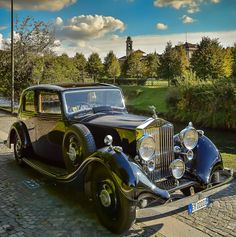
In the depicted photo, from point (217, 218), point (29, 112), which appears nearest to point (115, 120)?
point (217, 218)

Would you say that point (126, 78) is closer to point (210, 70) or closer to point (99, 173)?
point (210, 70)

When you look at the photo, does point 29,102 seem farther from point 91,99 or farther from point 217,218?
point 217,218

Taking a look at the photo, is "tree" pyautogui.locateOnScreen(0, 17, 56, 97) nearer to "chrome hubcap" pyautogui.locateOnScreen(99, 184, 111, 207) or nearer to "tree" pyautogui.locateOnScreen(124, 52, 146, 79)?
"chrome hubcap" pyautogui.locateOnScreen(99, 184, 111, 207)

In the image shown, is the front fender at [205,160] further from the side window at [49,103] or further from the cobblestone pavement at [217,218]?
the side window at [49,103]

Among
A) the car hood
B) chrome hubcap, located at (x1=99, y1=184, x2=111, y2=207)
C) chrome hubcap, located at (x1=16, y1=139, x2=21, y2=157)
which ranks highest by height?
the car hood

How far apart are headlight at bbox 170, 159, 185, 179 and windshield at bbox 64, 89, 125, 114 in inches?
83.0

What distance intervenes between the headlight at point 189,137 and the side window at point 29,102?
3.43 meters

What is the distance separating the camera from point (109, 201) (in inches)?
167

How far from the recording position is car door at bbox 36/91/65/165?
5.90m

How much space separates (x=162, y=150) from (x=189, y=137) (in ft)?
1.91

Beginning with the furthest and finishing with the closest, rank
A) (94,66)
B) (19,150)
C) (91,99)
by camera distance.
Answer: (94,66), (19,150), (91,99)

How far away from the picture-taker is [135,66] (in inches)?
1964

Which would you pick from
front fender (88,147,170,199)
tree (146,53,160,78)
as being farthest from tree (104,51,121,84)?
front fender (88,147,170,199)

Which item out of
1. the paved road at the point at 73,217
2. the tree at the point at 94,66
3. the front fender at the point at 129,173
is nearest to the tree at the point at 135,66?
the tree at the point at 94,66
